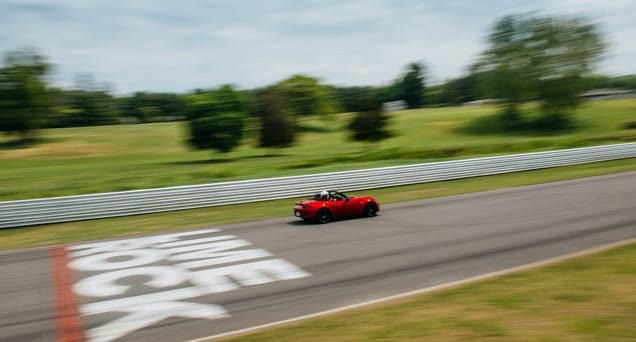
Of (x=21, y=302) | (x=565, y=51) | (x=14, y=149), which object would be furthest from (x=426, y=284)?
(x=14, y=149)

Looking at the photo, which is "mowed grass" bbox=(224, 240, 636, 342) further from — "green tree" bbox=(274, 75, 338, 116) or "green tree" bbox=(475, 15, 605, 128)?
"green tree" bbox=(274, 75, 338, 116)

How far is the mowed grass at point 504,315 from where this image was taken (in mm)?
6781

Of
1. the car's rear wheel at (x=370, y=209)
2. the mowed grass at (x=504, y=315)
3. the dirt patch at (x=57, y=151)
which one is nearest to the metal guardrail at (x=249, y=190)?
the car's rear wheel at (x=370, y=209)

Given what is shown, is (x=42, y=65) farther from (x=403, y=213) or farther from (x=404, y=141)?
(x=403, y=213)

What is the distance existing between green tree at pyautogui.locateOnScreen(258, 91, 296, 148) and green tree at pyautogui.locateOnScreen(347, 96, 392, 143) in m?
6.95

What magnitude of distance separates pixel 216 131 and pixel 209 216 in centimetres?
2911

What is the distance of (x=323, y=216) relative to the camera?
15898 mm

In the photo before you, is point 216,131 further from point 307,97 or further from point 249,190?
point 307,97

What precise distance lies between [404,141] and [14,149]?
42925 mm

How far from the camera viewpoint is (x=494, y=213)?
632 inches

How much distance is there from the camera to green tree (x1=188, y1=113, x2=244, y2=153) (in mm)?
46094

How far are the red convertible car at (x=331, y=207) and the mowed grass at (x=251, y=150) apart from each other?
11492 millimetres

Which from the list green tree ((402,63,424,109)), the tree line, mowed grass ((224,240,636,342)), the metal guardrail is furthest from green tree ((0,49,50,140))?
green tree ((402,63,424,109))

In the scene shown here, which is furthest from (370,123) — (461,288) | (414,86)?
(414,86)
